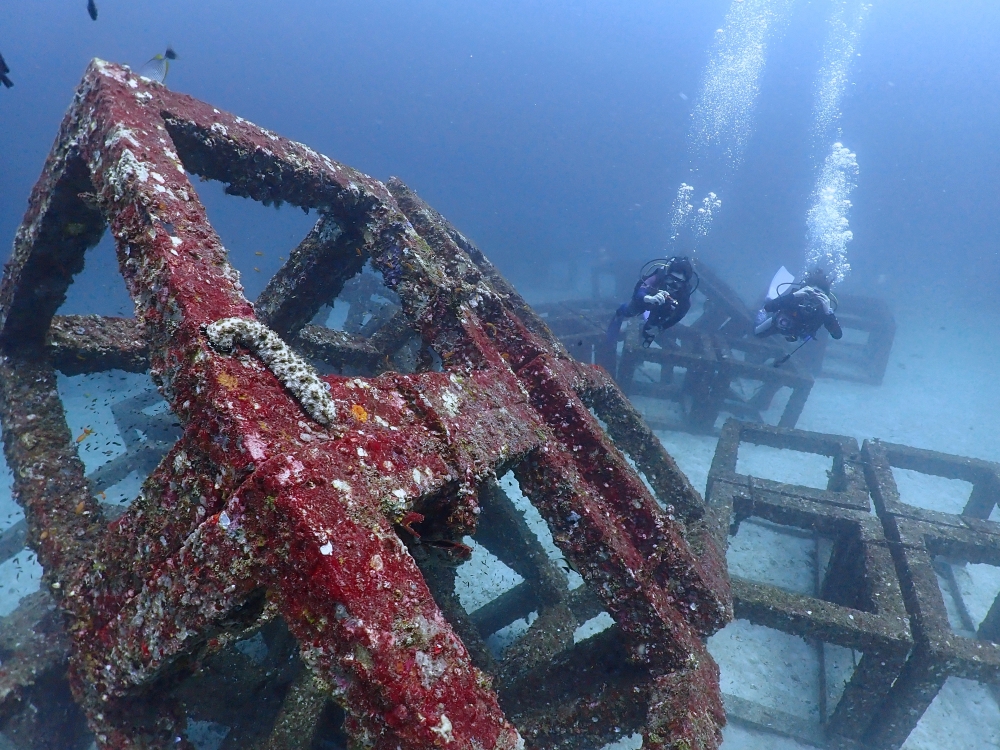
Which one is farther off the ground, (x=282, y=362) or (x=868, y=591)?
(x=282, y=362)

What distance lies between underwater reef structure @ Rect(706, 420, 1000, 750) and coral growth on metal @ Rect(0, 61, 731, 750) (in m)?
1.68

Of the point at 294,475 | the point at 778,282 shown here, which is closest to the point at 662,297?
the point at 778,282

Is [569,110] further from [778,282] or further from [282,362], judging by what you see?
[282,362]

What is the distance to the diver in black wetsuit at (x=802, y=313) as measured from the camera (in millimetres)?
8547

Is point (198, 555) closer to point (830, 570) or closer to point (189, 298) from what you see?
point (189, 298)

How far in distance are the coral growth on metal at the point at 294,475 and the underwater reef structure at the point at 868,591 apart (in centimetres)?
168

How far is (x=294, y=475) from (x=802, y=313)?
9.82 m

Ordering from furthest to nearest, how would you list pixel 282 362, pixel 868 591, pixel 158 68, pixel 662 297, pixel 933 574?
1. pixel 662 297
2. pixel 158 68
3. pixel 933 574
4. pixel 868 591
5. pixel 282 362

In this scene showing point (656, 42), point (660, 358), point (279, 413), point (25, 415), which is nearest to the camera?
point (279, 413)

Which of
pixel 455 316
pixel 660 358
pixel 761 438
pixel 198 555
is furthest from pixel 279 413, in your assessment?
pixel 660 358

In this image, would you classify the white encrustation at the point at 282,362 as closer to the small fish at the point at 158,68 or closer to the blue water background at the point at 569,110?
the small fish at the point at 158,68

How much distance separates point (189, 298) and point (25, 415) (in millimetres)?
2915

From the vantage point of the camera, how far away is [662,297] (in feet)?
25.3

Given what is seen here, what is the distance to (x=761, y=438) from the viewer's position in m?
A: 7.96
